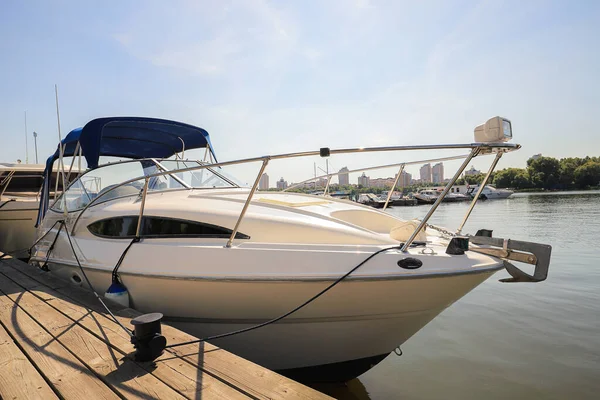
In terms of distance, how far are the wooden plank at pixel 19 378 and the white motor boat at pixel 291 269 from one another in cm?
94

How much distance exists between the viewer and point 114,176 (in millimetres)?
4723

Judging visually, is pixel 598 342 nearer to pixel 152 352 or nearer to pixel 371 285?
pixel 371 285

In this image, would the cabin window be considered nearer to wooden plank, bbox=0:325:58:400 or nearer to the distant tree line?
wooden plank, bbox=0:325:58:400

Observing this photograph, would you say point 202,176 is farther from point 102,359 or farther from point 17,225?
point 17,225

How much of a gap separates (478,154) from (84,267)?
397 centimetres

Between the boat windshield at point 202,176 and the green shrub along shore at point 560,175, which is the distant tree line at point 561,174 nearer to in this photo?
the green shrub along shore at point 560,175

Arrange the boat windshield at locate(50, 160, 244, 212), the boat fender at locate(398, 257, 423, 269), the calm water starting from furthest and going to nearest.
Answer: the boat windshield at locate(50, 160, 244, 212) < the calm water < the boat fender at locate(398, 257, 423, 269)

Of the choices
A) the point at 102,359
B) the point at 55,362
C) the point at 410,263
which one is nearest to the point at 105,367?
the point at 102,359

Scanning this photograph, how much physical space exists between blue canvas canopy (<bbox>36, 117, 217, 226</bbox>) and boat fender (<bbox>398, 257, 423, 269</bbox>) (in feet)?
13.7

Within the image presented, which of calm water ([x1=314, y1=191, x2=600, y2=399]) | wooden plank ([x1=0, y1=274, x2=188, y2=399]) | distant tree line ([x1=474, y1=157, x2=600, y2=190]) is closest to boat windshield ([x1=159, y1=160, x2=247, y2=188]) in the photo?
wooden plank ([x1=0, y1=274, x2=188, y2=399])

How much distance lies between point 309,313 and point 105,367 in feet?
4.58

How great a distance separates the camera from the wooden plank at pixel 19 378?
1.98 m

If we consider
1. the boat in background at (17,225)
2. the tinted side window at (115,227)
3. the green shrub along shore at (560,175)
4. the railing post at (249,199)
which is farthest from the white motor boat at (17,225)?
the green shrub along shore at (560,175)

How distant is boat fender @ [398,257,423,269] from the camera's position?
2423 mm
